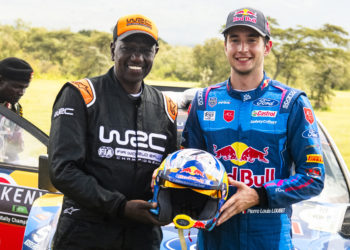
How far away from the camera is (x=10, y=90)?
3895 mm

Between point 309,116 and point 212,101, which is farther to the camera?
point 212,101

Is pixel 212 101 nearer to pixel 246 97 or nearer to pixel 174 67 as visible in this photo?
pixel 246 97

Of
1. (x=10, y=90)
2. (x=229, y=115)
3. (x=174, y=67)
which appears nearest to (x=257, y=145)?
(x=229, y=115)

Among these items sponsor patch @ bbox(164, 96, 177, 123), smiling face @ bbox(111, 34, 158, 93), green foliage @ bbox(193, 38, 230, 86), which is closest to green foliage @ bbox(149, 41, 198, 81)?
green foliage @ bbox(193, 38, 230, 86)

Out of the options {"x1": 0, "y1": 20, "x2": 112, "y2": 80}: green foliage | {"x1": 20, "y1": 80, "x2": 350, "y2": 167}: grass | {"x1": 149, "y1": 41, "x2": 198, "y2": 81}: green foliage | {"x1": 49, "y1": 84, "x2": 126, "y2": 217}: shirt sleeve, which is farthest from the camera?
{"x1": 149, "y1": 41, "x2": 198, "y2": 81}: green foliage

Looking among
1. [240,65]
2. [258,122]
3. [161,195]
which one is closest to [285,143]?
[258,122]

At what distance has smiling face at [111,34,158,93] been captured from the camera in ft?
6.79

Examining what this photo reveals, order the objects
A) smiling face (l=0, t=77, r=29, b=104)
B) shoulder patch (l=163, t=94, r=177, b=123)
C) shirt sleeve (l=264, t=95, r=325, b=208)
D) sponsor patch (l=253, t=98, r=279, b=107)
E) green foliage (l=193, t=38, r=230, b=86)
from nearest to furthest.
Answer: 1. shirt sleeve (l=264, t=95, r=325, b=208)
2. sponsor patch (l=253, t=98, r=279, b=107)
3. shoulder patch (l=163, t=94, r=177, b=123)
4. smiling face (l=0, t=77, r=29, b=104)
5. green foliage (l=193, t=38, r=230, b=86)

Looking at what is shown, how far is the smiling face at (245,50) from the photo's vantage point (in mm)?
2102

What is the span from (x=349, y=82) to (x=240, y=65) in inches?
1507

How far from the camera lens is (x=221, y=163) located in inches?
80.3

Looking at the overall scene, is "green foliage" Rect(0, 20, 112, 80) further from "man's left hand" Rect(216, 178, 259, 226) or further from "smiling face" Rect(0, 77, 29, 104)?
"man's left hand" Rect(216, 178, 259, 226)

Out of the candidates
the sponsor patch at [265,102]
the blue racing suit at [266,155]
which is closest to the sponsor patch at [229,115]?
the blue racing suit at [266,155]

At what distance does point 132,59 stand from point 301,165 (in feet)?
2.99
